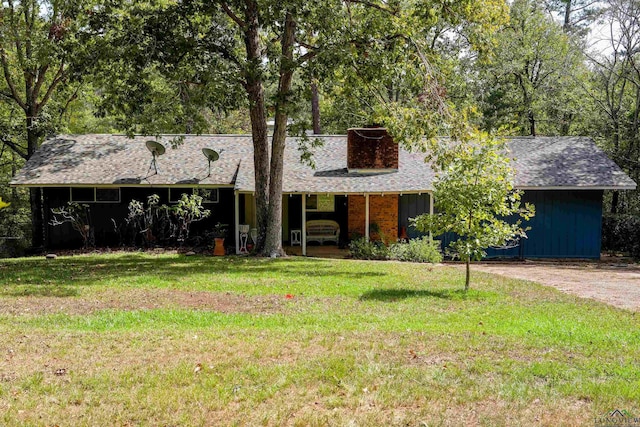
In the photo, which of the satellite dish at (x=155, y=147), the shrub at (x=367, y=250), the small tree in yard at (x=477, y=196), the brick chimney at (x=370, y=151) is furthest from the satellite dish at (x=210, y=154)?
the small tree in yard at (x=477, y=196)

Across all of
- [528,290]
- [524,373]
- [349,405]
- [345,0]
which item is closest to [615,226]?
[528,290]

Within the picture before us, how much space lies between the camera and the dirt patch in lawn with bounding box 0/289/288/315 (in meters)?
8.73

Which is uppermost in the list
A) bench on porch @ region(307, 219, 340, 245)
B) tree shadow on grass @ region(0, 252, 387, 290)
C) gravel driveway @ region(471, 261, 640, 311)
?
bench on porch @ region(307, 219, 340, 245)

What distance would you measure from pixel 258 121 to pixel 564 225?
424 inches

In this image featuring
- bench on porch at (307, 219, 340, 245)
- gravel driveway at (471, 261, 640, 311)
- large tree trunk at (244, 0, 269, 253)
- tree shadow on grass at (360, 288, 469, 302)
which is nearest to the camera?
tree shadow on grass at (360, 288, 469, 302)

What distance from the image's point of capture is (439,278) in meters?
12.4

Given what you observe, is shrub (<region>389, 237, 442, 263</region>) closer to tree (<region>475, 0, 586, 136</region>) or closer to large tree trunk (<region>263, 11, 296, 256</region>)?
large tree trunk (<region>263, 11, 296, 256</region>)

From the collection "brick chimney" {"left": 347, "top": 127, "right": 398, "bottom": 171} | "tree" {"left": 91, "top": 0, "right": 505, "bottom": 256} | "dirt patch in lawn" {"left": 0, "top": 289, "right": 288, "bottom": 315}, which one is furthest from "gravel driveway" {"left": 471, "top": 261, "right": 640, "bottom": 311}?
"dirt patch in lawn" {"left": 0, "top": 289, "right": 288, "bottom": 315}

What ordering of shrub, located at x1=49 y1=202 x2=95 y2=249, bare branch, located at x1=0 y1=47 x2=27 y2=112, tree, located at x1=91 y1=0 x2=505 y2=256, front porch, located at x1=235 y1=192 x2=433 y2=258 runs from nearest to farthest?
tree, located at x1=91 y1=0 x2=505 y2=256
shrub, located at x1=49 y1=202 x2=95 y2=249
front porch, located at x1=235 y1=192 x2=433 y2=258
bare branch, located at x1=0 y1=47 x2=27 y2=112

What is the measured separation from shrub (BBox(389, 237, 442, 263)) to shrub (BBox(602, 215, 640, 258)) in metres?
7.76

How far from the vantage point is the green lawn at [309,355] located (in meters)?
4.68

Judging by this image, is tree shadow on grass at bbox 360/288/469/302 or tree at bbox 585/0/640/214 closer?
tree shadow on grass at bbox 360/288/469/302

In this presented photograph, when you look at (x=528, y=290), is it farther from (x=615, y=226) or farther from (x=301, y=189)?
(x=615, y=226)

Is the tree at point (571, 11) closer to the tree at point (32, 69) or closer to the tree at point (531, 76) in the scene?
the tree at point (531, 76)
